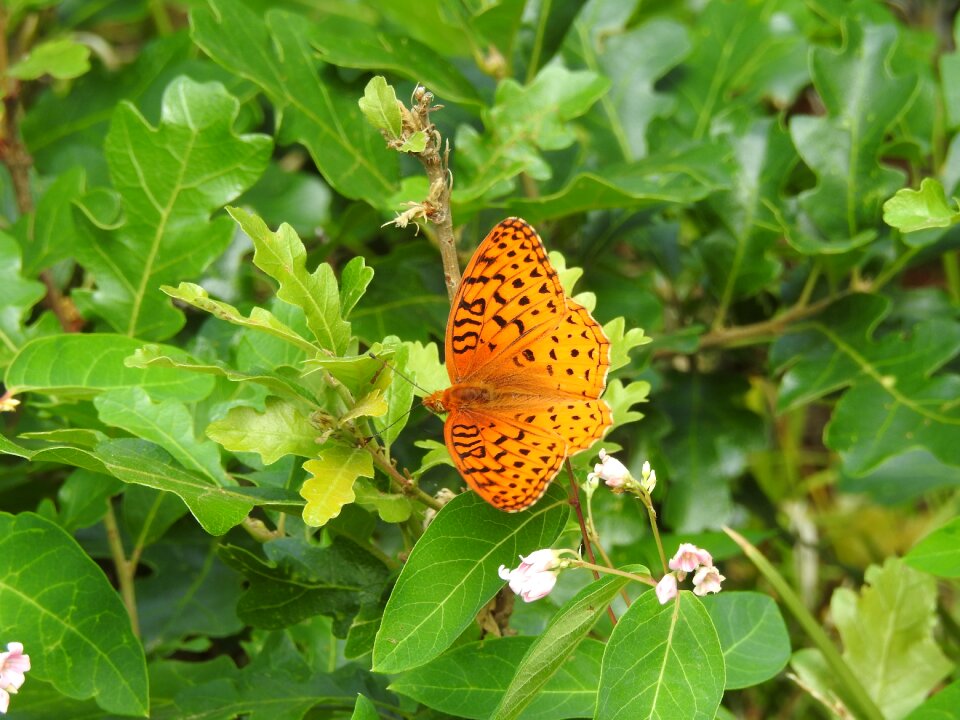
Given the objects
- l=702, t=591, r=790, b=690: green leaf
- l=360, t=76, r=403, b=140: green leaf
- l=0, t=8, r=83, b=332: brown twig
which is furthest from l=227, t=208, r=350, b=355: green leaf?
l=0, t=8, r=83, b=332: brown twig

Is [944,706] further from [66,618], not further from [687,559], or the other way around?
[66,618]

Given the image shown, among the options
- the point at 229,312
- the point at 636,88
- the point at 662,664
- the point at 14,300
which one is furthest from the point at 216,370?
the point at 636,88

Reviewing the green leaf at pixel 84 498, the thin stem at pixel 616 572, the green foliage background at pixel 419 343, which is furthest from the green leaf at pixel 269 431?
the green leaf at pixel 84 498

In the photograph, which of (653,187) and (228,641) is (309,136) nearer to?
(653,187)

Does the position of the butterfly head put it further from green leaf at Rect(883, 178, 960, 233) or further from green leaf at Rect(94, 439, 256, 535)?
green leaf at Rect(883, 178, 960, 233)

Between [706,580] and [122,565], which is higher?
[706,580]

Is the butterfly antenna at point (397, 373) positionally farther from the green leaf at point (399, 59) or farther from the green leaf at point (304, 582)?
the green leaf at point (399, 59)
